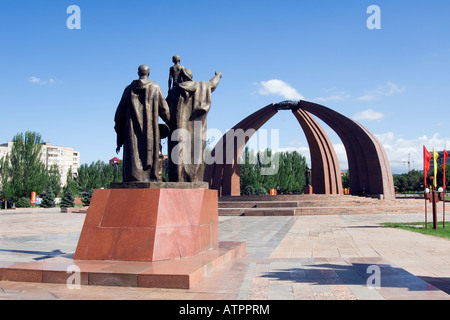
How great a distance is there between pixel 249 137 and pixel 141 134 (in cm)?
1973

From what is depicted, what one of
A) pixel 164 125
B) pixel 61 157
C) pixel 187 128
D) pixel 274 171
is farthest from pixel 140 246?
pixel 61 157

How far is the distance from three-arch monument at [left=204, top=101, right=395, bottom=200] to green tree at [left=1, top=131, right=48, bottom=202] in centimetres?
1367

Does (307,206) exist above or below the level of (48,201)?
above

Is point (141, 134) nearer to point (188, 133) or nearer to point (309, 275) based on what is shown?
point (188, 133)

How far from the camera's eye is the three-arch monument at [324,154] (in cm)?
2219

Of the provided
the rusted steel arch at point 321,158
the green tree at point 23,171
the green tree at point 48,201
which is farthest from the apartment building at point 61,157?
the rusted steel arch at point 321,158

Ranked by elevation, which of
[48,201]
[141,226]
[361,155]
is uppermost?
[361,155]

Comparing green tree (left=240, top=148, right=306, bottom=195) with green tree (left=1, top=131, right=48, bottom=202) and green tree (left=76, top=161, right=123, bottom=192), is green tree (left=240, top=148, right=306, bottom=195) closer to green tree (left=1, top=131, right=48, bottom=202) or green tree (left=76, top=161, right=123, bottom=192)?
green tree (left=76, top=161, right=123, bottom=192)

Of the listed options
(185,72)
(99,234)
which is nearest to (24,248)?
(99,234)

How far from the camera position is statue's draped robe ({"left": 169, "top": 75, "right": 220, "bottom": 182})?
5391 millimetres

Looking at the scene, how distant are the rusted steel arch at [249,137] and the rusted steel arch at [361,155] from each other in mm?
867

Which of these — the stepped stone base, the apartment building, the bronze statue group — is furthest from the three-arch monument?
the apartment building

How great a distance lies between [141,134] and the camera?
4934 mm

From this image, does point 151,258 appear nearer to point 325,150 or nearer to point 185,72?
point 185,72
